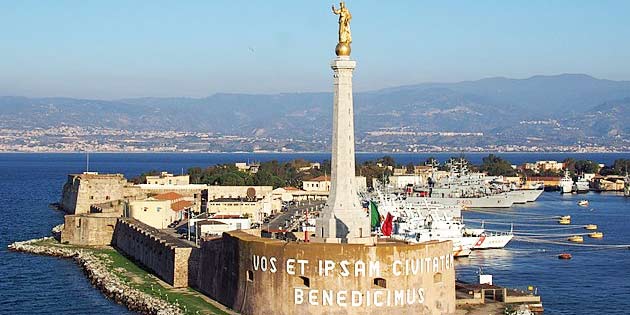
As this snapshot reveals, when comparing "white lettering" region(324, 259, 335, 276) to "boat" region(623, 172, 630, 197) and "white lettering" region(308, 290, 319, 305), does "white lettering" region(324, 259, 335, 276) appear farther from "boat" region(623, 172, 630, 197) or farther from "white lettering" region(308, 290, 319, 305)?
"boat" region(623, 172, 630, 197)

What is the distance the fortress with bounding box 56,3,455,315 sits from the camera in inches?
1391

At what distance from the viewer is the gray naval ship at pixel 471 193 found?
117125 millimetres

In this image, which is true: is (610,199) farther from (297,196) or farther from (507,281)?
(507,281)

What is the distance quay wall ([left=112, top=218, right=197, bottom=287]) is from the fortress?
0.84 meters

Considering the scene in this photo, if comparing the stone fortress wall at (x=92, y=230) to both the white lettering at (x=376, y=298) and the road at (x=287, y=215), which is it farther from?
the white lettering at (x=376, y=298)

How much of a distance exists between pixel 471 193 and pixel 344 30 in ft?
273

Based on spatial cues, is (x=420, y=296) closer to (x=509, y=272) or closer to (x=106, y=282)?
(x=106, y=282)

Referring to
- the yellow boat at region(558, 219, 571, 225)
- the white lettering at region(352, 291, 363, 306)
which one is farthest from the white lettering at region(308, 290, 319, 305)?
the yellow boat at region(558, 219, 571, 225)

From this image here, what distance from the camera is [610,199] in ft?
421

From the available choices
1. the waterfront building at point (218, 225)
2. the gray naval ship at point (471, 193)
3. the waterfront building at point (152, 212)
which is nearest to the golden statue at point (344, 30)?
the waterfront building at point (218, 225)

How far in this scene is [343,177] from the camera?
128 ft

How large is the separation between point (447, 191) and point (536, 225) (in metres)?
29.8

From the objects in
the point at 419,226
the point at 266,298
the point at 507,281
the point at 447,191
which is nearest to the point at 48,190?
the point at 447,191

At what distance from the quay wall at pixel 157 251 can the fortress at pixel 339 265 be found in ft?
2.74
